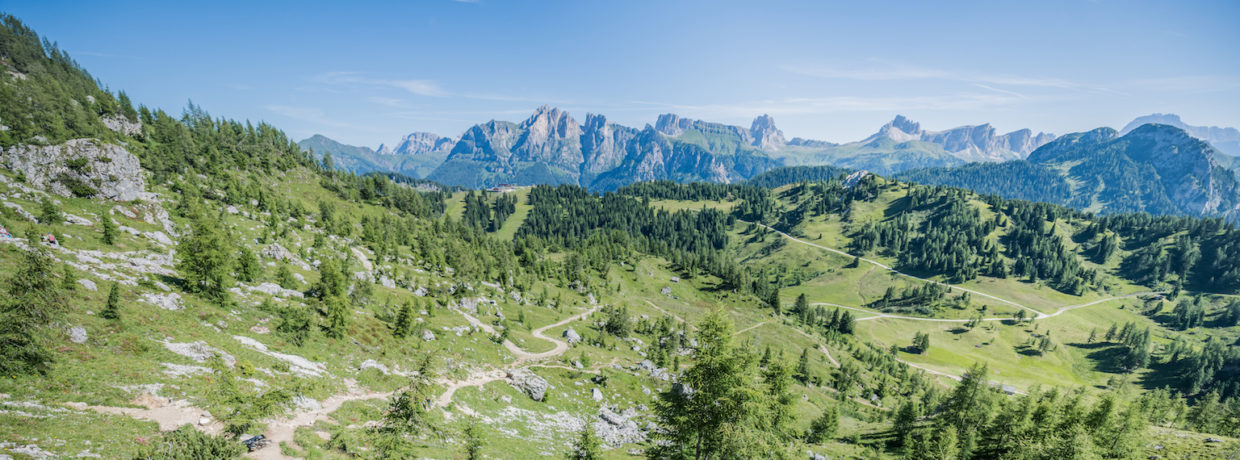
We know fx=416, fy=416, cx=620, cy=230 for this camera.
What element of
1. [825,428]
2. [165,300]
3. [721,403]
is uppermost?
[165,300]

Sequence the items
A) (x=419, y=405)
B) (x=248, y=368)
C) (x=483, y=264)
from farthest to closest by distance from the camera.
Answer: (x=483, y=264), (x=248, y=368), (x=419, y=405)

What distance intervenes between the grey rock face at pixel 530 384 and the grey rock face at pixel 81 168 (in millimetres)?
63290

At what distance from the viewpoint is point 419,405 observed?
22.6 meters

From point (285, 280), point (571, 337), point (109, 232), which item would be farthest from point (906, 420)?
point (109, 232)

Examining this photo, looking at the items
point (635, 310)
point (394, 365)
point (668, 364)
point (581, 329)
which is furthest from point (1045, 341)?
point (394, 365)

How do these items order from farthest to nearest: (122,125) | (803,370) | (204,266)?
(803,370)
(122,125)
(204,266)

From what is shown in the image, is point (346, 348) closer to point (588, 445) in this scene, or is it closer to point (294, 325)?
point (294, 325)

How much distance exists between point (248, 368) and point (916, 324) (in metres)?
224

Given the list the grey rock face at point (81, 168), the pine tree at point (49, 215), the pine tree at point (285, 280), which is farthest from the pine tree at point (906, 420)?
the grey rock face at point (81, 168)

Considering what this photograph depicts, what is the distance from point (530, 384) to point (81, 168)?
69.4 metres

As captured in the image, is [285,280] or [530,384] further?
[285,280]

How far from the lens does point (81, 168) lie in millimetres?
57500

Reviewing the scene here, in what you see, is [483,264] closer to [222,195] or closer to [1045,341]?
[222,195]

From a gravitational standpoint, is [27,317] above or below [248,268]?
above
